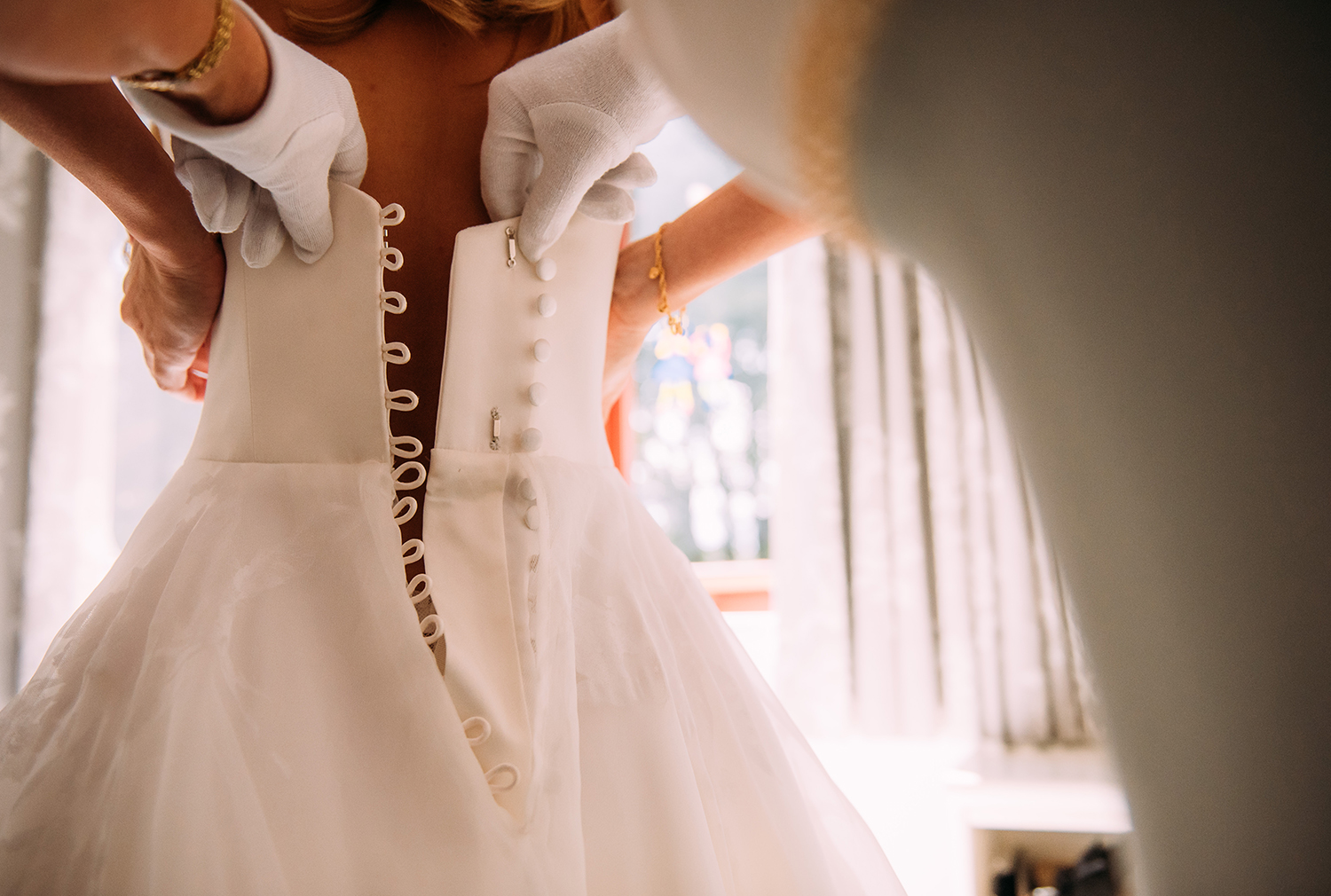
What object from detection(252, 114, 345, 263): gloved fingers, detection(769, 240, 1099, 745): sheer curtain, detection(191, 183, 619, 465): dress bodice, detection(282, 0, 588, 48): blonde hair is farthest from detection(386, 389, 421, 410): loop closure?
detection(769, 240, 1099, 745): sheer curtain

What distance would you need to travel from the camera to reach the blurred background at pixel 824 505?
4.99 feet

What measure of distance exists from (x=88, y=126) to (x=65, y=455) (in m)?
1.95

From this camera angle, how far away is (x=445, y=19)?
2.06 ft

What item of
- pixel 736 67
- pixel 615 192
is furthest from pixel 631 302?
pixel 736 67

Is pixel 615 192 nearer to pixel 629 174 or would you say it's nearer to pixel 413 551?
pixel 629 174

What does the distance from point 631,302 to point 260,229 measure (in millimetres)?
340

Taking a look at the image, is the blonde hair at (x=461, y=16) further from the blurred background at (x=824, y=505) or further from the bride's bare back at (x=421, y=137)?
the blurred background at (x=824, y=505)

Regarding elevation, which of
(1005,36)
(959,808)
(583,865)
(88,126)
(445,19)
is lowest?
(959,808)

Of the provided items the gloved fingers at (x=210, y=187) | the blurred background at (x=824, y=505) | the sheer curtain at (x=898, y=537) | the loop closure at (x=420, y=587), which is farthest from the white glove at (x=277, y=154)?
the sheer curtain at (x=898, y=537)

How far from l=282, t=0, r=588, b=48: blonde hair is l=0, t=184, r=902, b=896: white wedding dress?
202mm

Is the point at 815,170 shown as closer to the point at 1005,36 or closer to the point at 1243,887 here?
the point at 1005,36

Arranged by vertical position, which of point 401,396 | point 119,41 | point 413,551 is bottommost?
point 413,551

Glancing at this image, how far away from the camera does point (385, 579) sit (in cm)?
44

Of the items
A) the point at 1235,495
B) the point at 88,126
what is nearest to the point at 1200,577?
the point at 1235,495
